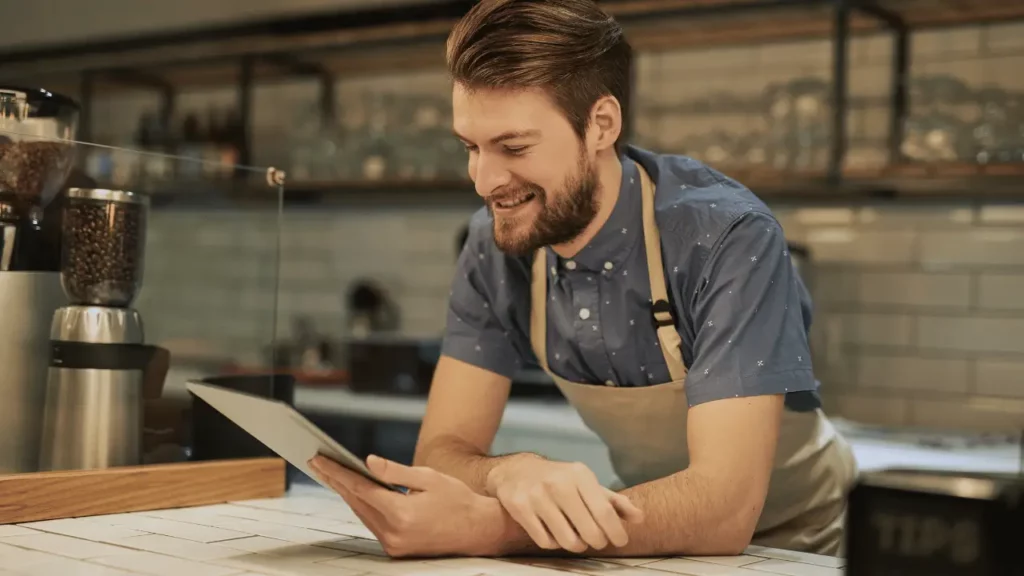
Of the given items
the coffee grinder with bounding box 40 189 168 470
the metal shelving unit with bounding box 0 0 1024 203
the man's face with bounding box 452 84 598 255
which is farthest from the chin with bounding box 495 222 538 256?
the metal shelving unit with bounding box 0 0 1024 203

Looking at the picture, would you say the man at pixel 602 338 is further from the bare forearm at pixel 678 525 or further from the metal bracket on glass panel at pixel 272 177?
the metal bracket on glass panel at pixel 272 177

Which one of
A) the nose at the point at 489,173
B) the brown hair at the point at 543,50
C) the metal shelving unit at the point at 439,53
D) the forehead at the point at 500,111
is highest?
the metal shelving unit at the point at 439,53

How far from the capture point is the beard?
5.19ft

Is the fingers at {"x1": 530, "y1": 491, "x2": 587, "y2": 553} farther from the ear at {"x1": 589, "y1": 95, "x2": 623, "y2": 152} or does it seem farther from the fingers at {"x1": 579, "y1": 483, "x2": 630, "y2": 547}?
the ear at {"x1": 589, "y1": 95, "x2": 623, "y2": 152}

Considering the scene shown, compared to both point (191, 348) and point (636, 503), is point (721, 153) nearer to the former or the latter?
point (191, 348)

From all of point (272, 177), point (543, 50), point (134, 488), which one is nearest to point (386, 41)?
point (272, 177)

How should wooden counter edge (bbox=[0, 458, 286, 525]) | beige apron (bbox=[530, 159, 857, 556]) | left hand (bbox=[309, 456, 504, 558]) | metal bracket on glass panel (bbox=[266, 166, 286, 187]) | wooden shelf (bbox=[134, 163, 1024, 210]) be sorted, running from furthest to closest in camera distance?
wooden shelf (bbox=[134, 163, 1024, 210]) → metal bracket on glass panel (bbox=[266, 166, 286, 187]) → beige apron (bbox=[530, 159, 857, 556]) → wooden counter edge (bbox=[0, 458, 286, 525]) → left hand (bbox=[309, 456, 504, 558])

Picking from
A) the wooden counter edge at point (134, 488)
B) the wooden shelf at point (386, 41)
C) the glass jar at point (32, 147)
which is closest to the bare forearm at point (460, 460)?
the wooden counter edge at point (134, 488)

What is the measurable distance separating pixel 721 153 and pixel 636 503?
201 cm

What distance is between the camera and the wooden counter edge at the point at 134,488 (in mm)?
→ 1431

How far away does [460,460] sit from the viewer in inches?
63.8

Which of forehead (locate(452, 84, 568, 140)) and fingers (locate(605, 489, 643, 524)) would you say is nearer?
fingers (locate(605, 489, 643, 524))

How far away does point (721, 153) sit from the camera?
10.5 ft

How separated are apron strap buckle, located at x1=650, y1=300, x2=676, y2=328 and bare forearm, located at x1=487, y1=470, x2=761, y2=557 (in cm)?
29
